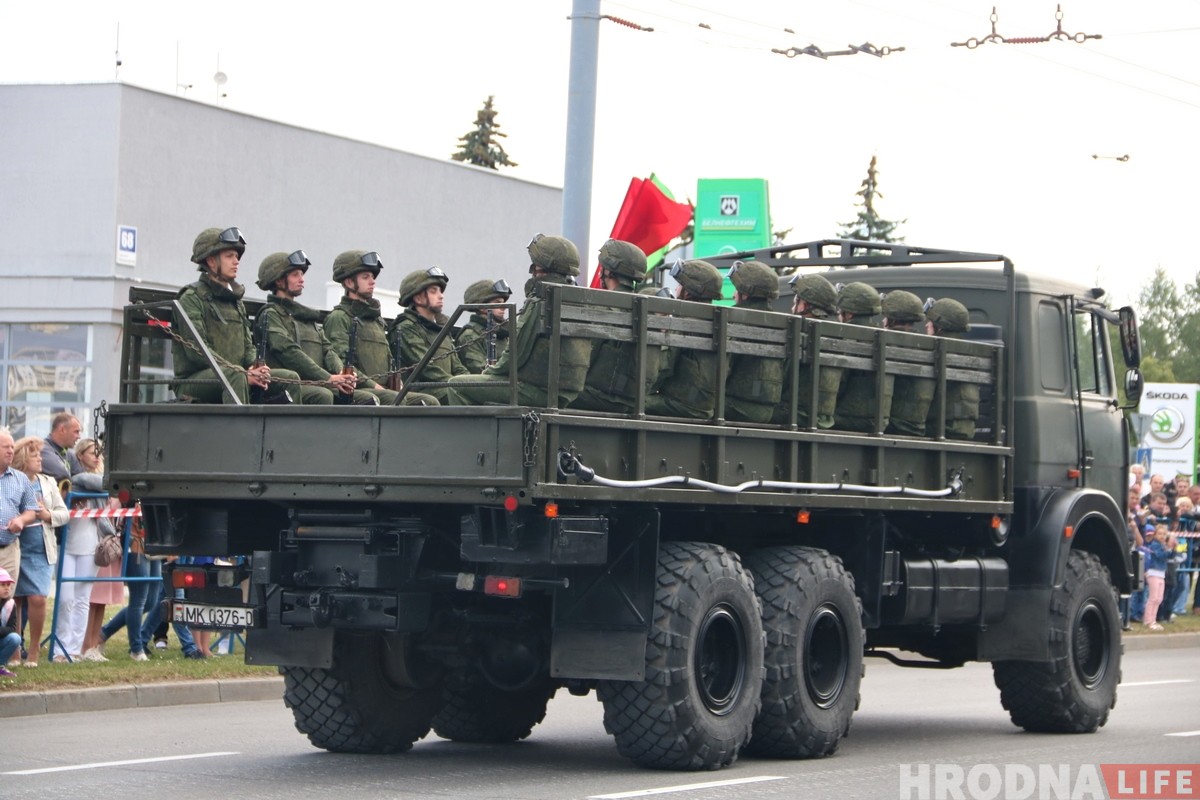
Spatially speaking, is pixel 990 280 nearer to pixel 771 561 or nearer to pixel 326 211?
pixel 771 561

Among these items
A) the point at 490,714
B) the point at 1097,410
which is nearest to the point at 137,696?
the point at 490,714

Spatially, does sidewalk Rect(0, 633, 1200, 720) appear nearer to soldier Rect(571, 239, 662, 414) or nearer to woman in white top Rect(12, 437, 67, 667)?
woman in white top Rect(12, 437, 67, 667)

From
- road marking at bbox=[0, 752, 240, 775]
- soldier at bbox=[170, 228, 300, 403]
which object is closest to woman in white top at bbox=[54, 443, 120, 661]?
road marking at bbox=[0, 752, 240, 775]

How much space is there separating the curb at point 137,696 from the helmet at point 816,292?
17.4ft

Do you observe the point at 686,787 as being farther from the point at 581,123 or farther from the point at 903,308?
the point at 581,123

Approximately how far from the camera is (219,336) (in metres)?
10.3

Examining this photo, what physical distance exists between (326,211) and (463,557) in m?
21.8

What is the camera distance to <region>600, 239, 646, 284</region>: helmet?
1048 centimetres

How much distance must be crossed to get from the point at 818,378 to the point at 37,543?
628 centimetres

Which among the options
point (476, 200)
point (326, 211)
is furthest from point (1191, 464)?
point (326, 211)

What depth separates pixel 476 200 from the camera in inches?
1303

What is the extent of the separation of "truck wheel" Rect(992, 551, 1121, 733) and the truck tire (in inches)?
76.7

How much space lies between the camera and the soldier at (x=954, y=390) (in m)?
11.8

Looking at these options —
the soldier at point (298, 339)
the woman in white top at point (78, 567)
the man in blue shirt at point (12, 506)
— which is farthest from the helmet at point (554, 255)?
the woman in white top at point (78, 567)
